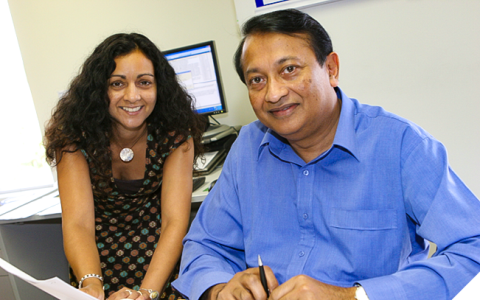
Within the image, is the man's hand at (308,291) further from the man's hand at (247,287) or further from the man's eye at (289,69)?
the man's eye at (289,69)

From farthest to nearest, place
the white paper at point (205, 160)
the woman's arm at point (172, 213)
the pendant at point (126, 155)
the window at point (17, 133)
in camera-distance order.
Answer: the window at point (17, 133) < the white paper at point (205, 160) < the pendant at point (126, 155) < the woman's arm at point (172, 213)

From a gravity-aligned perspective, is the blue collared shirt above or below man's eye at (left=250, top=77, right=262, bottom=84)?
below

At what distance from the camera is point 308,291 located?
727mm

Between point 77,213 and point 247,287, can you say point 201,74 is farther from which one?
point 247,287

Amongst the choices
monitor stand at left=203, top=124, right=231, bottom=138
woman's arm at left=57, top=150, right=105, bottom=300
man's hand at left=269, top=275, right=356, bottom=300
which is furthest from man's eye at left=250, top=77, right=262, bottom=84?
monitor stand at left=203, top=124, right=231, bottom=138

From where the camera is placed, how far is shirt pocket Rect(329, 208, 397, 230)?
2.96 ft

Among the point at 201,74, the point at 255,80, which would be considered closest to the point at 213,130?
the point at 201,74

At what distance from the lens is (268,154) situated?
1126 mm

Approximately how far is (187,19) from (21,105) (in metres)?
1.59

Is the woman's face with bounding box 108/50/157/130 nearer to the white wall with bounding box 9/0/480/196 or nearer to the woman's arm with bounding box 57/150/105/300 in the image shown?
the woman's arm with bounding box 57/150/105/300

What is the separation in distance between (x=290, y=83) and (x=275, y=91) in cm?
5

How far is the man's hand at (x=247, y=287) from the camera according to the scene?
802mm

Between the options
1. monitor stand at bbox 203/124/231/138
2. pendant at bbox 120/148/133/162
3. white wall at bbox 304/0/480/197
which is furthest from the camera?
monitor stand at bbox 203/124/231/138

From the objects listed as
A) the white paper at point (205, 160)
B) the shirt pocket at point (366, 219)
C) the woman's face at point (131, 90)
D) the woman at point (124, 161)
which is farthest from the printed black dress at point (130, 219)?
the shirt pocket at point (366, 219)
